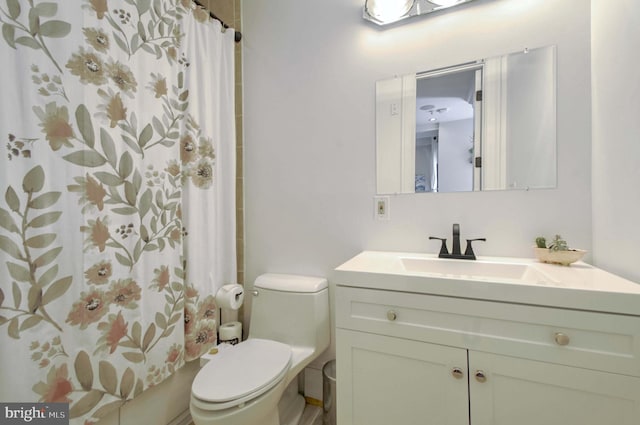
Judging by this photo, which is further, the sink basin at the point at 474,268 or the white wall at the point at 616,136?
the sink basin at the point at 474,268

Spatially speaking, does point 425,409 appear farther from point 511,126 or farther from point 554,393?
point 511,126

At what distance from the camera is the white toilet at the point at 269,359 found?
3.24ft

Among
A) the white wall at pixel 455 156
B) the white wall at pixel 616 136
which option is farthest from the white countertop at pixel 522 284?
the white wall at pixel 455 156

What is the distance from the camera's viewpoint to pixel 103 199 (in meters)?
1.03

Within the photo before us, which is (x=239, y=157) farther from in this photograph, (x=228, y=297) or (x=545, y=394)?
(x=545, y=394)

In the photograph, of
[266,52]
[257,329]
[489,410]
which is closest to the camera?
[489,410]

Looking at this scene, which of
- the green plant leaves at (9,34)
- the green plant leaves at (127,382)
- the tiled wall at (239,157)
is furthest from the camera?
the tiled wall at (239,157)

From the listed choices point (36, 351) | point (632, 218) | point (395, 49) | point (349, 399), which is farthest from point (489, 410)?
point (395, 49)

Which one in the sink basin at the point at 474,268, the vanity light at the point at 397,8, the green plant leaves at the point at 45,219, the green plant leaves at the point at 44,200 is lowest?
the sink basin at the point at 474,268

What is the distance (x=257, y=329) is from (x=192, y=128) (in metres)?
1.14

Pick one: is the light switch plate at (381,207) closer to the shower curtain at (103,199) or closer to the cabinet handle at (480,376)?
the cabinet handle at (480,376)

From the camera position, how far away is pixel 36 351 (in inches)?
33.9

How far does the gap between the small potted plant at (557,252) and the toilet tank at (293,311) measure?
977mm

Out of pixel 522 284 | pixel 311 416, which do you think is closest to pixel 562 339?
pixel 522 284
